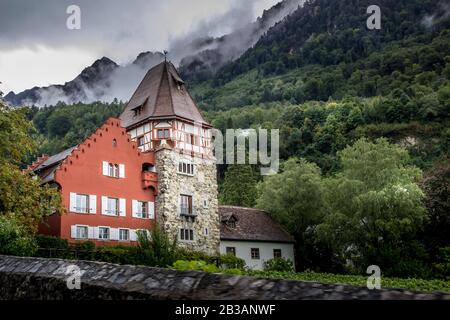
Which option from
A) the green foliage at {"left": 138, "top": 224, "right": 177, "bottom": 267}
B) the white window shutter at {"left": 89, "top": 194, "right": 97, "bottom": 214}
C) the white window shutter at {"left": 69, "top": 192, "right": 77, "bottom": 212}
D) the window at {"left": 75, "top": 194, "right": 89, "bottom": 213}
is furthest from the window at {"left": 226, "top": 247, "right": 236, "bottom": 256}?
the green foliage at {"left": 138, "top": 224, "right": 177, "bottom": 267}

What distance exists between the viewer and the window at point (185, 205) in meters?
45.5

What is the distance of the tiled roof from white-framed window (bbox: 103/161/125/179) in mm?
10214

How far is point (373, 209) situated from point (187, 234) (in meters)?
14.5

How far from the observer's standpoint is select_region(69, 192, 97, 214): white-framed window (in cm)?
3853

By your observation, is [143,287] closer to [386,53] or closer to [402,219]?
[402,219]

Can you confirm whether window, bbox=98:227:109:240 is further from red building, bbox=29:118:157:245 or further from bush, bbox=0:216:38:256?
bush, bbox=0:216:38:256

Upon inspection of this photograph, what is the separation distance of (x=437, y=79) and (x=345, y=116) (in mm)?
24433

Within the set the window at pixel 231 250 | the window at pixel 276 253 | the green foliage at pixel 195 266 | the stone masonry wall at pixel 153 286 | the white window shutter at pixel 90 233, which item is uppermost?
the stone masonry wall at pixel 153 286

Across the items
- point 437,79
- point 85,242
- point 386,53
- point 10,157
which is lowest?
point 85,242

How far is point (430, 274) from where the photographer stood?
38531 mm

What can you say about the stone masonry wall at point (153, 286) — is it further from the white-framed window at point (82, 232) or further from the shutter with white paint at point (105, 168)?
the shutter with white paint at point (105, 168)

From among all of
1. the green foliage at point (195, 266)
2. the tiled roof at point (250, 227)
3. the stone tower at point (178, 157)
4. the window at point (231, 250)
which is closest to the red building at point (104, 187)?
the stone tower at point (178, 157)

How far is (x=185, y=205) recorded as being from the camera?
45.8 metres

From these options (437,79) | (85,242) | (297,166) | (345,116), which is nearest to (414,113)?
(345,116)
